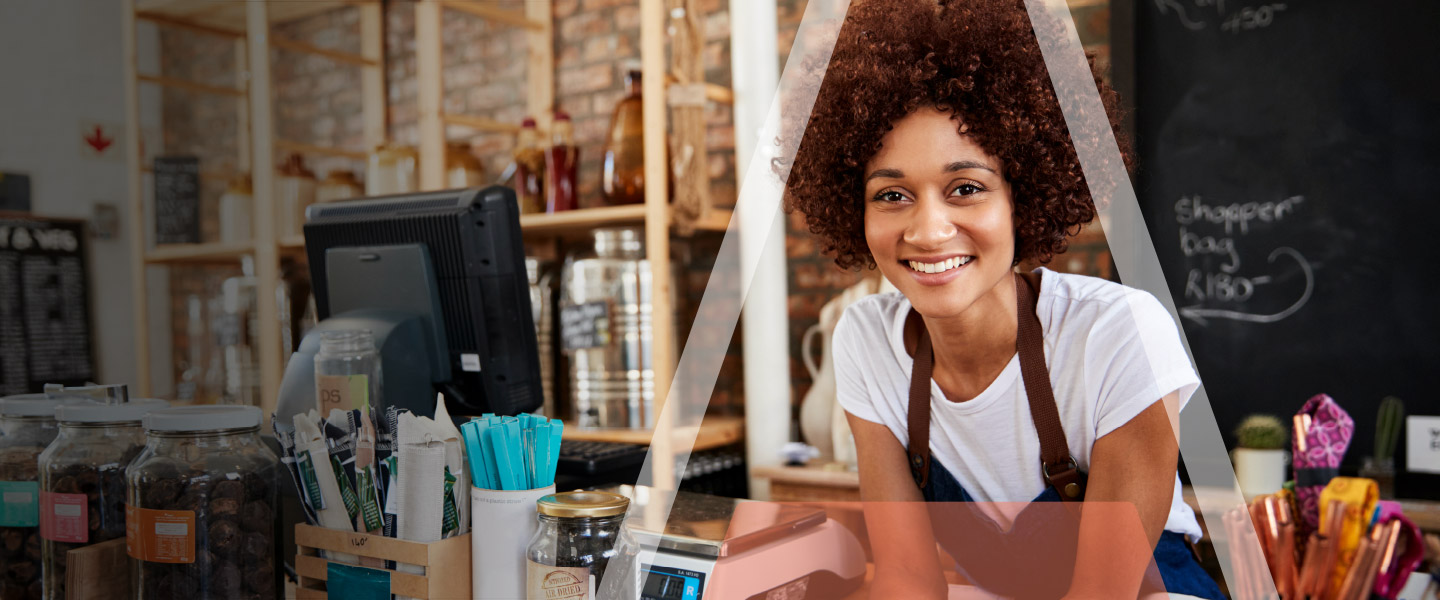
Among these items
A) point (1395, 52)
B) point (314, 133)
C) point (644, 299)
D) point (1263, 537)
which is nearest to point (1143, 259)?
point (1395, 52)

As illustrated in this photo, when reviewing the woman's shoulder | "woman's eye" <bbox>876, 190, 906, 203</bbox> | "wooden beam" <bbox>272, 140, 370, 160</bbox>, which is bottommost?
the woman's shoulder

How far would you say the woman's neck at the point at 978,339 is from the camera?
1.21 m

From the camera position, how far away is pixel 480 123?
295 cm

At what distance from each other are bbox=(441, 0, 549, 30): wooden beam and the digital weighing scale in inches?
83.1

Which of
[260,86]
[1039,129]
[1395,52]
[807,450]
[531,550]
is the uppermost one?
[260,86]

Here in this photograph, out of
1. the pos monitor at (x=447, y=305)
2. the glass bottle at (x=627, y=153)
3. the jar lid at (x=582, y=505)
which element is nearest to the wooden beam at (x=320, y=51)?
the glass bottle at (x=627, y=153)

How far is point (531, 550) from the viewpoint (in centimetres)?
89

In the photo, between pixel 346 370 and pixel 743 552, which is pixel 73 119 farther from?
pixel 743 552

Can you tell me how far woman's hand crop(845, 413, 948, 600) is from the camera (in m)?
1.12

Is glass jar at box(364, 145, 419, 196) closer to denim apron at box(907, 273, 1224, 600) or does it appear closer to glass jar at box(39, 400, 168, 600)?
glass jar at box(39, 400, 168, 600)

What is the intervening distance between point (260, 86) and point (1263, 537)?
3.08m

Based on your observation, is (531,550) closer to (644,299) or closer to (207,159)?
(644,299)

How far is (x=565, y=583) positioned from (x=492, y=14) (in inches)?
92.7

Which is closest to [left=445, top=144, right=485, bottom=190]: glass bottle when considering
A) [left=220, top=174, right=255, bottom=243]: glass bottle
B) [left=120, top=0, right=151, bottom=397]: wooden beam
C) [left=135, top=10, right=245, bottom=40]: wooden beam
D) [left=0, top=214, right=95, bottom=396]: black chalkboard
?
[left=220, top=174, right=255, bottom=243]: glass bottle
